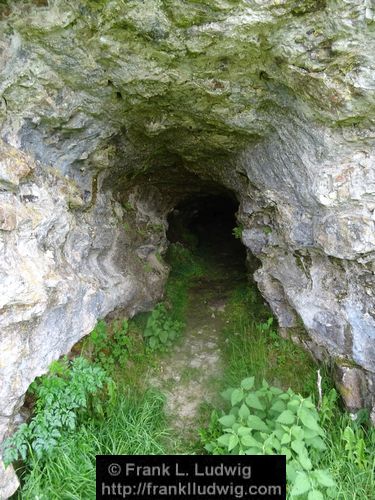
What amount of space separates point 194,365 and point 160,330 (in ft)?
2.16

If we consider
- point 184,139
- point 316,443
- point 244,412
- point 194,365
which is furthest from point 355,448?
point 184,139

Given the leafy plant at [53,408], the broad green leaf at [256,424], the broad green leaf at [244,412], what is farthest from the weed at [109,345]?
the broad green leaf at [256,424]

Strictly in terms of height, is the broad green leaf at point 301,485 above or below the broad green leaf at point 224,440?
below

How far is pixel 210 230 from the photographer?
32.1ft

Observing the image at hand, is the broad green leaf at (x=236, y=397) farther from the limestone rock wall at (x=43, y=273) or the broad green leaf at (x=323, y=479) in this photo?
the limestone rock wall at (x=43, y=273)

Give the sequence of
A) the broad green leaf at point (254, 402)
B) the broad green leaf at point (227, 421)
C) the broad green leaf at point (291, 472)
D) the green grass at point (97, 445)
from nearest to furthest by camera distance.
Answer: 1. the broad green leaf at point (291, 472)
2. the green grass at point (97, 445)
3. the broad green leaf at point (227, 421)
4. the broad green leaf at point (254, 402)

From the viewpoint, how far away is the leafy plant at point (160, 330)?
477 centimetres

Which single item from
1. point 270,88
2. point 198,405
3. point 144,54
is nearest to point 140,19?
point 144,54

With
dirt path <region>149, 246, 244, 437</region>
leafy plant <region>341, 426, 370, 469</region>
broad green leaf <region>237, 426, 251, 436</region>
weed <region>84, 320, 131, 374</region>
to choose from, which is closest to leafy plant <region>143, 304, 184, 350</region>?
dirt path <region>149, 246, 244, 437</region>

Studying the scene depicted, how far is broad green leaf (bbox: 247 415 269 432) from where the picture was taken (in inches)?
119

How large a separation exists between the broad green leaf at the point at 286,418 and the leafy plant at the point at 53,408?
58.5 inches

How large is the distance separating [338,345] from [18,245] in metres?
2.94

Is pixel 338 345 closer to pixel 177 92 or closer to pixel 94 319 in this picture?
pixel 94 319

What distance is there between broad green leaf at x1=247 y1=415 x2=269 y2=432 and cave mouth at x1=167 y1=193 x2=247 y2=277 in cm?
385
